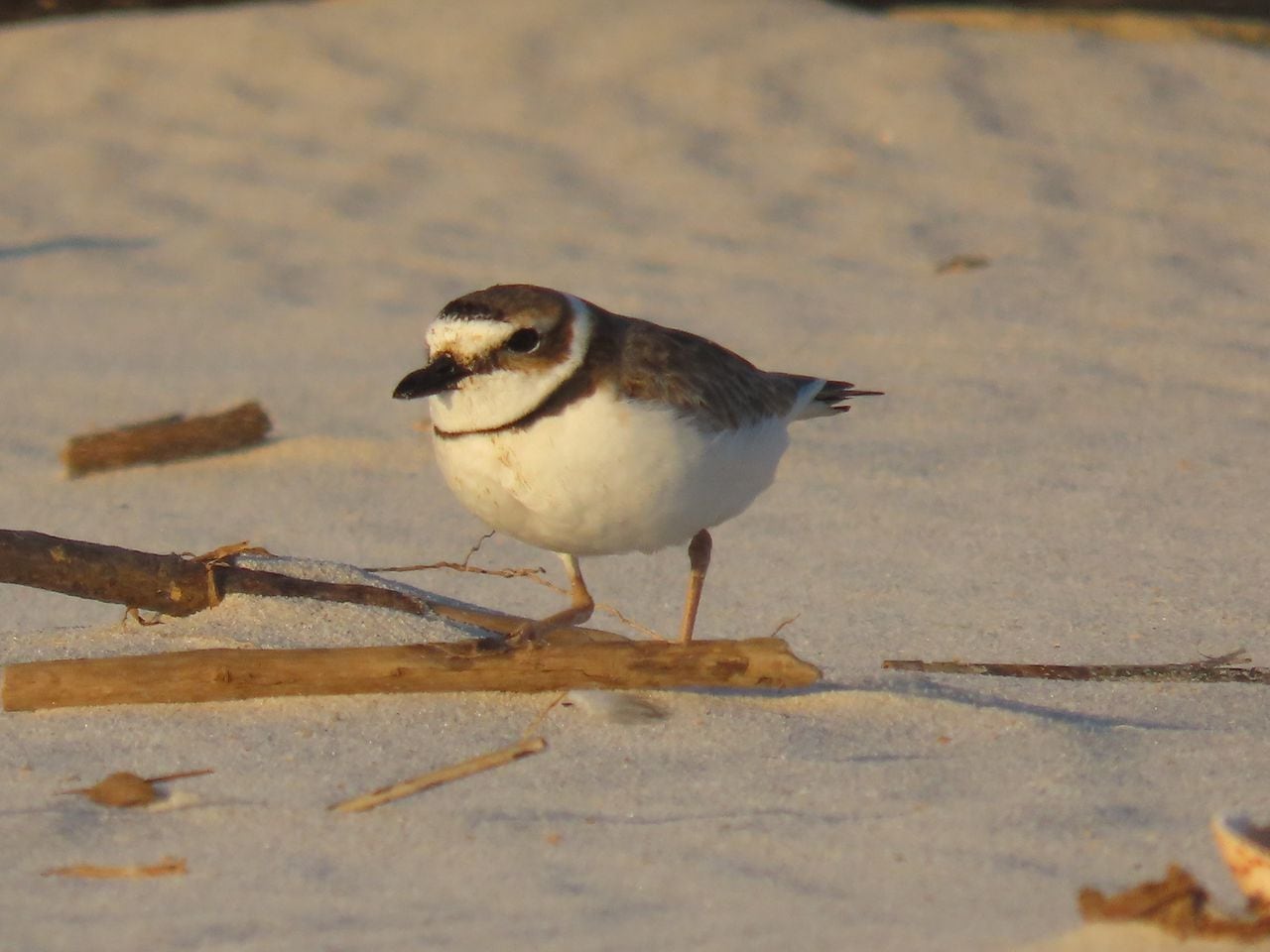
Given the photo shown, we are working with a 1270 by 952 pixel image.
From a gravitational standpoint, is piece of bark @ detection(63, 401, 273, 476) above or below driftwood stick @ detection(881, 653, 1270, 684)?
below

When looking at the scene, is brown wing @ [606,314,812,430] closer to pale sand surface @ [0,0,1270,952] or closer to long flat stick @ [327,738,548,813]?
pale sand surface @ [0,0,1270,952]

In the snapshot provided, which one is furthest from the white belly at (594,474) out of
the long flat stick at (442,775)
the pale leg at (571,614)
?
the long flat stick at (442,775)

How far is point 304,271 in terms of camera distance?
9180 mm

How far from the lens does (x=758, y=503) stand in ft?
20.9

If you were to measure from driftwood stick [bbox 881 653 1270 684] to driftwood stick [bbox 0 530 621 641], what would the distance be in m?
0.83

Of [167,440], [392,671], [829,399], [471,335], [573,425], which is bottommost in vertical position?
[167,440]

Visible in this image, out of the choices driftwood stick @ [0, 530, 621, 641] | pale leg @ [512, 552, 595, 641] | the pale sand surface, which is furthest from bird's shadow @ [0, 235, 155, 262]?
pale leg @ [512, 552, 595, 641]

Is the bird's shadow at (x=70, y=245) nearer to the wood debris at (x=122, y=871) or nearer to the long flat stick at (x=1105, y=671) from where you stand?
the long flat stick at (x=1105, y=671)

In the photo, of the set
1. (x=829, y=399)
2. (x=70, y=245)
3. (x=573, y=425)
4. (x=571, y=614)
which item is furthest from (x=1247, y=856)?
(x=70, y=245)

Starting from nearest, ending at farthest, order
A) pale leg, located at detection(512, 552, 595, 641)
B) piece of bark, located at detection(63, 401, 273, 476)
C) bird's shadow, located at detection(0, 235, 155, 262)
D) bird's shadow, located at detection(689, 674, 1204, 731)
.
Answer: bird's shadow, located at detection(689, 674, 1204, 731) → pale leg, located at detection(512, 552, 595, 641) → piece of bark, located at detection(63, 401, 273, 476) → bird's shadow, located at detection(0, 235, 155, 262)

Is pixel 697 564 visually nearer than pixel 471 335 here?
No

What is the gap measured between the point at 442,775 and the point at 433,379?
0.83 m

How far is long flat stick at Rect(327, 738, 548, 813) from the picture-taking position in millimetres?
3553

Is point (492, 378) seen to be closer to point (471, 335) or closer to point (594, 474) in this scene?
point (471, 335)
